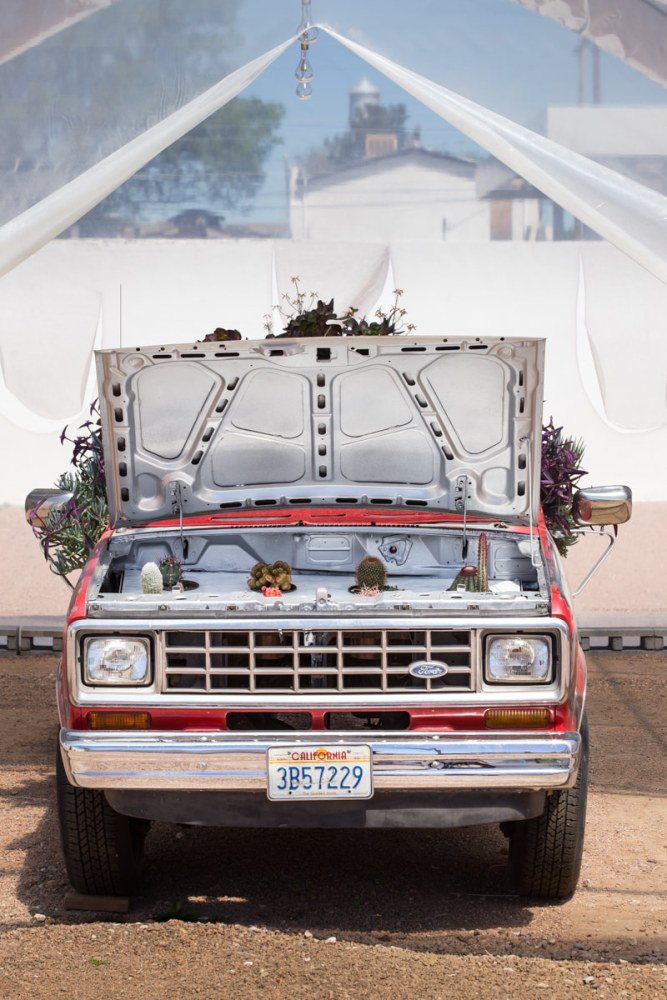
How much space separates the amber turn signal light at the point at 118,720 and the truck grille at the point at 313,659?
0.13m

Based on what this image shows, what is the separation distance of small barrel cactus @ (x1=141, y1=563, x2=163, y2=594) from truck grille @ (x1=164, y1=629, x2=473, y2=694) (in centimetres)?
36

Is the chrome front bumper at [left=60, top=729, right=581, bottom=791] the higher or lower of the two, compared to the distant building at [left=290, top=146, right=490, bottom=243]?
lower

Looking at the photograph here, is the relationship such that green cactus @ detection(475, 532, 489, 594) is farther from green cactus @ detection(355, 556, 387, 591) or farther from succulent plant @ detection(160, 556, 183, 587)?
succulent plant @ detection(160, 556, 183, 587)

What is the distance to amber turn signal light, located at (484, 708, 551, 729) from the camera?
382cm

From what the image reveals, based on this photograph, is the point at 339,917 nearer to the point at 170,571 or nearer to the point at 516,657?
the point at 516,657

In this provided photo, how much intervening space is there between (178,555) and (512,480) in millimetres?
1505

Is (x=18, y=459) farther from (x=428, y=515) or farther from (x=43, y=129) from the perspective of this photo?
(x=428, y=515)

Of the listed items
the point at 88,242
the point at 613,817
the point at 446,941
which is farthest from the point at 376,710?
the point at 88,242

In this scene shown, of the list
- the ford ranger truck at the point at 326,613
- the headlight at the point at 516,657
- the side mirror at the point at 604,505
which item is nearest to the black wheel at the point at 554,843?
the ford ranger truck at the point at 326,613

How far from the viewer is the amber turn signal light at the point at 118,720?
3.86m

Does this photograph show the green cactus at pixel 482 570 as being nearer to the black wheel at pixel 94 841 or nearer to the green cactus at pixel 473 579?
the green cactus at pixel 473 579

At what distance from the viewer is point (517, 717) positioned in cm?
382

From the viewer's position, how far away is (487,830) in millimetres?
5285

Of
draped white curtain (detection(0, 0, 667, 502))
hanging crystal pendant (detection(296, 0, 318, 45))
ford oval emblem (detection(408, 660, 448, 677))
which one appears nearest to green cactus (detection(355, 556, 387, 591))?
ford oval emblem (detection(408, 660, 448, 677))
